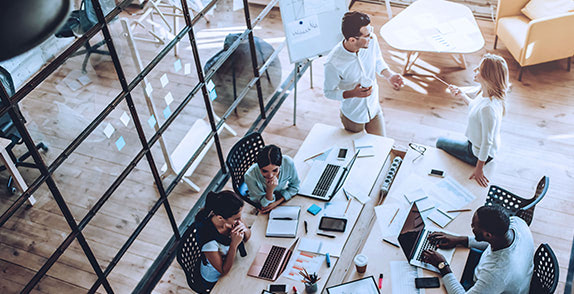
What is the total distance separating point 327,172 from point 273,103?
211cm

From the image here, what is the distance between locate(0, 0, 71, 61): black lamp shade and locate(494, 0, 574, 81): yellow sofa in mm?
5249

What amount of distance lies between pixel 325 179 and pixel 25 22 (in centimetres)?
286

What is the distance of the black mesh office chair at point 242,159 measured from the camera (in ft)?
13.1

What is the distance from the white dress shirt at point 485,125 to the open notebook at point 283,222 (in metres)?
1.46

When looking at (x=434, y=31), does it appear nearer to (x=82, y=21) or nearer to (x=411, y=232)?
(x=411, y=232)

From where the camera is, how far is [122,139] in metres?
3.77

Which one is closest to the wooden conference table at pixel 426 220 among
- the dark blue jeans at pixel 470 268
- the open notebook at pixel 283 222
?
the dark blue jeans at pixel 470 268

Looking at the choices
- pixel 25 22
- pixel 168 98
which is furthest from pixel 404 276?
pixel 25 22

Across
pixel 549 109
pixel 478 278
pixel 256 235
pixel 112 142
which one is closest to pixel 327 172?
pixel 256 235

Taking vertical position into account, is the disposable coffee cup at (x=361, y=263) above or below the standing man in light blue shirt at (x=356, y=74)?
below

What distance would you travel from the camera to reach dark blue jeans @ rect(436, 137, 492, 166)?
13.2ft

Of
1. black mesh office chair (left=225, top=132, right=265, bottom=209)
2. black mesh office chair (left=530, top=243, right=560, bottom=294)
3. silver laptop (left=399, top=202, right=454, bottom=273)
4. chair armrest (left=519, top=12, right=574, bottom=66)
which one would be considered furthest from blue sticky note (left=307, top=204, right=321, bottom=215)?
chair armrest (left=519, top=12, right=574, bottom=66)

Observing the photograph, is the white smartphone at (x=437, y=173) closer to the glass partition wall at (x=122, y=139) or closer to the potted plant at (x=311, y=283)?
the potted plant at (x=311, y=283)

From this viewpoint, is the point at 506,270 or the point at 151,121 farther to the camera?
the point at 151,121
